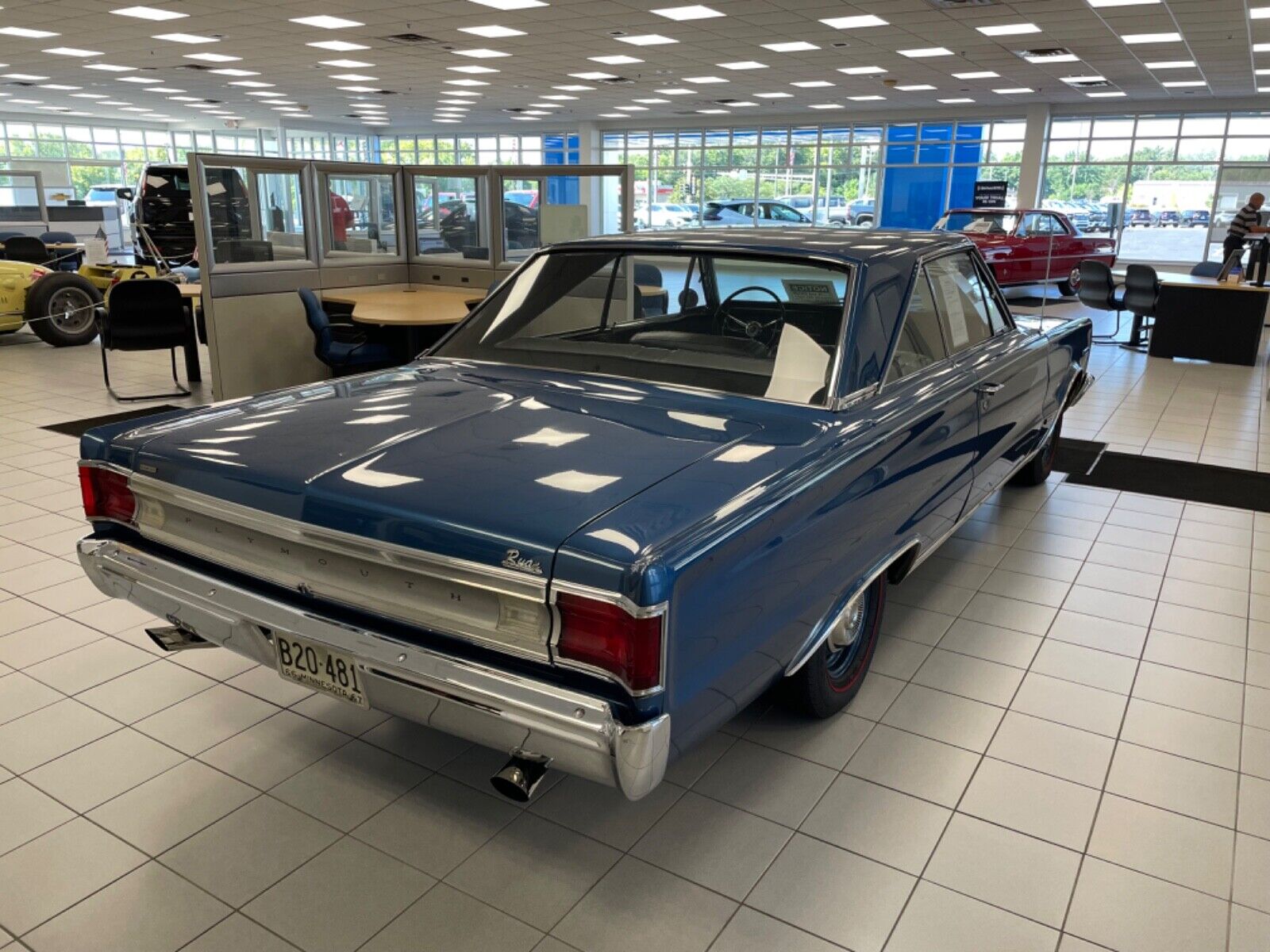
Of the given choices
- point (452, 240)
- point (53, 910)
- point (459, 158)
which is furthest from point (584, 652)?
point (459, 158)

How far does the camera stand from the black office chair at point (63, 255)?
13.3 metres

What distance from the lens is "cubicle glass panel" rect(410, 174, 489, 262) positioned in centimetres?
773

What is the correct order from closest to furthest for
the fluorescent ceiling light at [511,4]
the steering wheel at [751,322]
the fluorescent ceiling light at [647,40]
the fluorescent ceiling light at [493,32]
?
the steering wheel at [751,322] → the fluorescent ceiling light at [511,4] → the fluorescent ceiling light at [493,32] → the fluorescent ceiling light at [647,40]

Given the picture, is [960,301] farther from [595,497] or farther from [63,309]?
[63,309]

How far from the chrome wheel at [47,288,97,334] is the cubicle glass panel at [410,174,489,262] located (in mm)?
4781

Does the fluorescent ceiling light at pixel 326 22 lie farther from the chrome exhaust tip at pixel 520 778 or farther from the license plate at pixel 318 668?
the chrome exhaust tip at pixel 520 778

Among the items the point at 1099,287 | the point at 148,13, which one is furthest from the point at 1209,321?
the point at 148,13

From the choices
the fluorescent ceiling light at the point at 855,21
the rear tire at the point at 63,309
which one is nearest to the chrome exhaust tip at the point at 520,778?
the rear tire at the point at 63,309

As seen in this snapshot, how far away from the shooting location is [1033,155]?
22.1 meters

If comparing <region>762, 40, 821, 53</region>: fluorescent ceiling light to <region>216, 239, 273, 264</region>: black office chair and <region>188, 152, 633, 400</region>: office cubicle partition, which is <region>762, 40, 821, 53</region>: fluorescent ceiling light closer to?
<region>188, 152, 633, 400</region>: office cubicle partition

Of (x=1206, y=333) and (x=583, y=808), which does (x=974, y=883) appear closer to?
(x=583, y=808)

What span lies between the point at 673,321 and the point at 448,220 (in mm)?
5124

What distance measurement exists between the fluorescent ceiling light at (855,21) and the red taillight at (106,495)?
11923mm

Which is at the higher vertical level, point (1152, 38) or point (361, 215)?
point (1152, 38)
